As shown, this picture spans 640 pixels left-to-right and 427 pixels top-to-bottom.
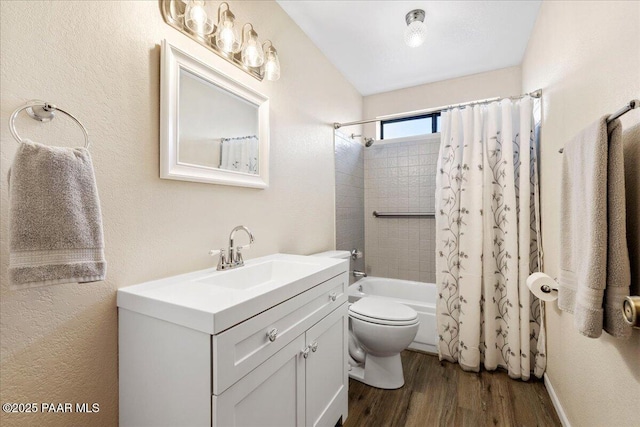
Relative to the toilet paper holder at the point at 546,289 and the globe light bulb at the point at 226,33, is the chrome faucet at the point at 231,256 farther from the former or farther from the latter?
the toilet paper holder at the point at 546,289

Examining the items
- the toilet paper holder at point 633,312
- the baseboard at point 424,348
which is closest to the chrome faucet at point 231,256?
the toilet paper holder at point 633,312

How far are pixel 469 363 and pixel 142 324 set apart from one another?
211cm

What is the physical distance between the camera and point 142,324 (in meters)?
0.94

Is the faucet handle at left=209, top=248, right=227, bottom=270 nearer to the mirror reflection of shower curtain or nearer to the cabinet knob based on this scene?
the mirror reflection of shower curtain

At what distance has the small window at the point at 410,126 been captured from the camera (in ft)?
10.2

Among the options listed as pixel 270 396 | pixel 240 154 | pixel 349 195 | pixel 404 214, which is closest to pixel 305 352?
pixel 270 396

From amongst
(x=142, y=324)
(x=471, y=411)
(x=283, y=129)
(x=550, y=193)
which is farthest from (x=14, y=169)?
(x=550, y=193)

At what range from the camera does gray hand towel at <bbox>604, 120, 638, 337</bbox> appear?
31.1 inches

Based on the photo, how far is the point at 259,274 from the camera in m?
1.46

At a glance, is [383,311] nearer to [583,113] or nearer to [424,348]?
[424,348]

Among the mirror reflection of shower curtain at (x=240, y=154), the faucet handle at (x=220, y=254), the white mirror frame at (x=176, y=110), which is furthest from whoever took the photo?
the mirror reflection of shower curtain at (x=240, y=154)

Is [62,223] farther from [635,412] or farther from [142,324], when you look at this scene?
[635,412]

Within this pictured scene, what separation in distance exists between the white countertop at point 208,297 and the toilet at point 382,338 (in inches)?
26.6

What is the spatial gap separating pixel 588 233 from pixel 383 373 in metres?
1.45
